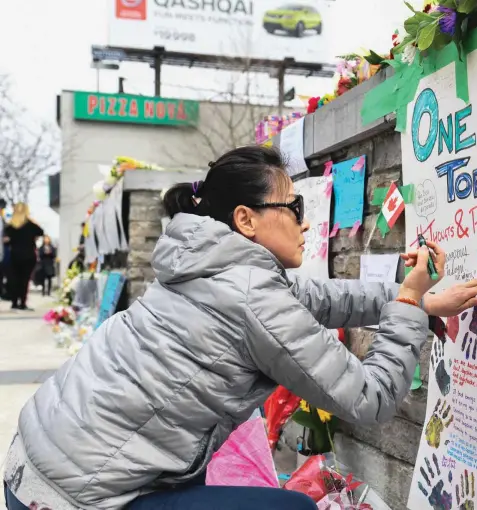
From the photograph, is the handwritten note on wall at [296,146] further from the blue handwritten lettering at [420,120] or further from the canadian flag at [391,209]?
the blue handwritten lettering at [420,120]

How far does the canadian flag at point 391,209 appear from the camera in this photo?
102 inches

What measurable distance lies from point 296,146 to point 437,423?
185 cm

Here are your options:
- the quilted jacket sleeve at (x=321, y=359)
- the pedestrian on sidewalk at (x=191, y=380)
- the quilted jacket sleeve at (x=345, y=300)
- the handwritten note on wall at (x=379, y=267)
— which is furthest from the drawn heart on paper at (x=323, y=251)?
the quilted jacket sleeve at (x=321, y=359)

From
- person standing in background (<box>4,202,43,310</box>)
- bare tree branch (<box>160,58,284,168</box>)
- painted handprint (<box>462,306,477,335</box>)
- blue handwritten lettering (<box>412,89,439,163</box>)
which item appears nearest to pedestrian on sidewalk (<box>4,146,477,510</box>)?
painted handprint (<box>462,306,477,335</box>)

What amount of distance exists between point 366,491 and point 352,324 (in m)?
1.06

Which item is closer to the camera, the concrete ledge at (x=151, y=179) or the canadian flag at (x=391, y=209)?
the canadian flag at (x=391, y=209)

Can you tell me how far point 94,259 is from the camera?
421 inches

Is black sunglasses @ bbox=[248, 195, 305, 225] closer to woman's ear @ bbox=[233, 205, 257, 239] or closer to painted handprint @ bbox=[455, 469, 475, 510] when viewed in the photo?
woman's ear @ bbox=[233, 205, 257, 239]

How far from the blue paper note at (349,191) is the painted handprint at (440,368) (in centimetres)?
83

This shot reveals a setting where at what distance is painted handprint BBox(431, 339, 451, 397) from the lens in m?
2.27

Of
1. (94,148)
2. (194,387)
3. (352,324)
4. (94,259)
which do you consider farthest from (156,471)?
(94,148)

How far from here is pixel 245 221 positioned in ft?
5.98

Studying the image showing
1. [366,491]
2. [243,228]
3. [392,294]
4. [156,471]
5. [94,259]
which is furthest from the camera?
[94,259]

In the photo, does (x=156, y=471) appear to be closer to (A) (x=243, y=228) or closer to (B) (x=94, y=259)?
(A) (x=243, y=228)
